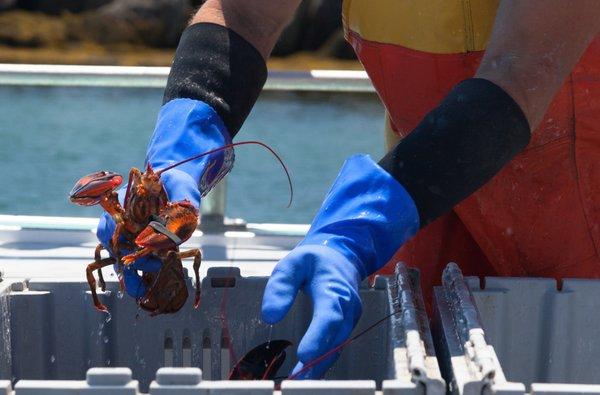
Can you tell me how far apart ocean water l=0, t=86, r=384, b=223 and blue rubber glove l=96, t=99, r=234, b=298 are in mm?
9066

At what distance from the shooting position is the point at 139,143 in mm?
15430

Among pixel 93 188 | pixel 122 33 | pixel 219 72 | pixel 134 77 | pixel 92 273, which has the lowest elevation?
pixel 92 273

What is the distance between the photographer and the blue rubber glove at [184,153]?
1.66 metres

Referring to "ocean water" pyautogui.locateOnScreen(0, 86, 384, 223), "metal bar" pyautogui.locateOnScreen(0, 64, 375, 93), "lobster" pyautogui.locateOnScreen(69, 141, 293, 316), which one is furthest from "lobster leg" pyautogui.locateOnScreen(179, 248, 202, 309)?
"ocean water" pyautogui.locateOnScreen(0, 86, 384, 223)

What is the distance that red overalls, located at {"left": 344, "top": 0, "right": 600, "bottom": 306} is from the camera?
5.79 ft

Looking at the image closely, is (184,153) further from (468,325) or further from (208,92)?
(468,325)

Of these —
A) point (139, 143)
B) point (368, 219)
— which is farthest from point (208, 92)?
point (139, 143)

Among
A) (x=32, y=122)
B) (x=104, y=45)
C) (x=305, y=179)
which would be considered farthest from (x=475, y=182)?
(x=104, y=45)

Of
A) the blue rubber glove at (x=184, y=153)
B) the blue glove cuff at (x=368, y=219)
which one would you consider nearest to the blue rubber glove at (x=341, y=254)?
the blue glove cuff at (x=368, y=219)

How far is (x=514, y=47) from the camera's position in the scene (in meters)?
1.59

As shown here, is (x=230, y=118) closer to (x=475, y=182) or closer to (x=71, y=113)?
(x=475, y=182)

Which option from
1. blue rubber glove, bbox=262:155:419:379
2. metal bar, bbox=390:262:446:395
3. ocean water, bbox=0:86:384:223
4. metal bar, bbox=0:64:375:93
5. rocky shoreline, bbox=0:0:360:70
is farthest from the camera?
rocky shoreline, bbox=0:0:360:70

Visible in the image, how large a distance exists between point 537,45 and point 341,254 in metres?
0.40

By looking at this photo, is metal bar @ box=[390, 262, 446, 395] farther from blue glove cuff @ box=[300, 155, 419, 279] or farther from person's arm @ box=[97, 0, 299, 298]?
person's arm @ box=[97, 0, 299, 298]
